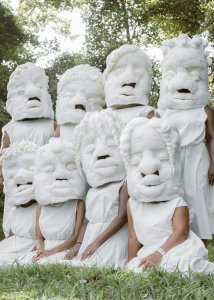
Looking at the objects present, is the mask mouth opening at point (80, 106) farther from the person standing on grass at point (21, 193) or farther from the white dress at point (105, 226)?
the white dress at point (105, 226)

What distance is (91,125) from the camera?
544cm

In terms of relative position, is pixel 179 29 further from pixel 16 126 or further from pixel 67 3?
pixel 16 126

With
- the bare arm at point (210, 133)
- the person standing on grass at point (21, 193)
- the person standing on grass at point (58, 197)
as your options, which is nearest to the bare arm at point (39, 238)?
the person standing on grass at point (58, 197)

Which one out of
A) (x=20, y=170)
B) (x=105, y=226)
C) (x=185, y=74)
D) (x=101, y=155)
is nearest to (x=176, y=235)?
(x=105, y=226)

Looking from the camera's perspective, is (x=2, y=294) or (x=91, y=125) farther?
(x=91, y=125)

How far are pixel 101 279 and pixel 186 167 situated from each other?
5.45 feet

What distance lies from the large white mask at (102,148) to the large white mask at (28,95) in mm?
1258

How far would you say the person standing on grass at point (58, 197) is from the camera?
5629mm

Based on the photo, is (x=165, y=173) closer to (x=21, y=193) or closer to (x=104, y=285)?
(x=104, y=285)

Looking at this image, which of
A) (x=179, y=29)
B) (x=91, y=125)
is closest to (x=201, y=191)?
(x=91, y=125)

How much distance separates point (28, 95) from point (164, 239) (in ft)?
8.74

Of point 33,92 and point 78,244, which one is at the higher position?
point 33,92

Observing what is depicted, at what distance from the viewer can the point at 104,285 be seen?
4020 mm

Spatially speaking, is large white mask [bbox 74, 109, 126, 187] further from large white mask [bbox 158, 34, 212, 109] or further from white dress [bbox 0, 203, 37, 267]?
white dress [bbox 0, 203, 37, 267]
